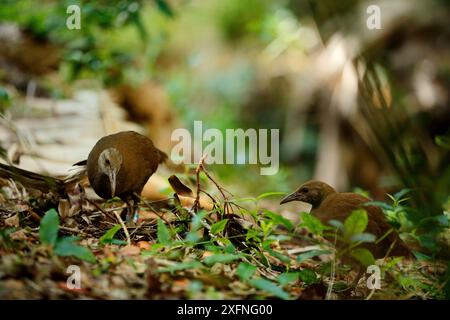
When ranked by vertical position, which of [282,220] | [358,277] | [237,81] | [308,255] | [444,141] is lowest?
[358,277]

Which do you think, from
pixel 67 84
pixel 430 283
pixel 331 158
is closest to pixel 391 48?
pixel 331 158

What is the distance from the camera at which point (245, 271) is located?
203 centimetres

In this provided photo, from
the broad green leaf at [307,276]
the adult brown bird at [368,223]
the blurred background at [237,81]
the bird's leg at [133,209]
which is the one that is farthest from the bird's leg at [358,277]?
the blurred background at [237,81]

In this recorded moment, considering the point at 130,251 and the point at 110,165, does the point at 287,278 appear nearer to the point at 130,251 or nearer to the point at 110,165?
the point at 130,251

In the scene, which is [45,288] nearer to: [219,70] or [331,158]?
[331,158]

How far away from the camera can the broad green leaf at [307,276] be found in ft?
7.05

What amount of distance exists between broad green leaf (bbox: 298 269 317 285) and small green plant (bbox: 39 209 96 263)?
688 mm

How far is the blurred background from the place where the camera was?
4590 millimetres

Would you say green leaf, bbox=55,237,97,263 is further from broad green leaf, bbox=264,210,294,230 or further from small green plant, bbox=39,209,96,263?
broad green leaf, bbox=264,210,294,230

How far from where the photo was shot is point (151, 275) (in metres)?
2.00

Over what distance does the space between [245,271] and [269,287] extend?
13 centimetres

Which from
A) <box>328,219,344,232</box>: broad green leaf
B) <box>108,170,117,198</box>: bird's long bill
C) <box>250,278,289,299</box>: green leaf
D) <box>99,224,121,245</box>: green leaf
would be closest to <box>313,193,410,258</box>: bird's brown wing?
<box>328,219,344,232</box>: broad green leaf

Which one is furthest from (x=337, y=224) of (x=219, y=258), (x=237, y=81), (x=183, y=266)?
(x=237, y=81)

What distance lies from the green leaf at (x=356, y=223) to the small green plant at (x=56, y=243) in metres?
0.79
